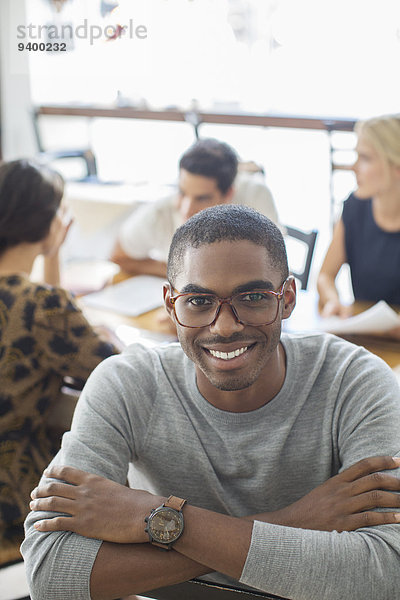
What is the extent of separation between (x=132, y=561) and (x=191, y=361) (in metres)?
0.37

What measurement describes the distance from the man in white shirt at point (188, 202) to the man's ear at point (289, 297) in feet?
3.79

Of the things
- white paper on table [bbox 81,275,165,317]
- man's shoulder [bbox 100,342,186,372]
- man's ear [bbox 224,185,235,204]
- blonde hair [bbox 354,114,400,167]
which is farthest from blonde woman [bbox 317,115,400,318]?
man's shoulder [bbox 100,342,186,372]

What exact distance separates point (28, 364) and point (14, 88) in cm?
483

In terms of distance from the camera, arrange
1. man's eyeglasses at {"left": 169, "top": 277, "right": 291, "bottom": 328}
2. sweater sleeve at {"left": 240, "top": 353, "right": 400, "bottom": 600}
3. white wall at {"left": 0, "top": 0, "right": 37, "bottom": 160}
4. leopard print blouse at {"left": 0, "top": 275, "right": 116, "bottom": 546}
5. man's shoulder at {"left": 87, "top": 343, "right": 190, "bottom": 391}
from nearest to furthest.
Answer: sweater sleeve at {"left": 240, "top": 353, "right": 400, "bottom": 600}, man's eyeglasses at {"left": 169, "top": 277, "right": 291, "bottom": 328}, man's shoulder at {"left": 87, "top": 343, "right": 190, "bottom": 391}, leopard print blouse at {"left": 0, "top": 275, "right": 116, "bottom": 546}, white wall at {"left": 0, "top": 0, "right": 37, "bottom": 160}

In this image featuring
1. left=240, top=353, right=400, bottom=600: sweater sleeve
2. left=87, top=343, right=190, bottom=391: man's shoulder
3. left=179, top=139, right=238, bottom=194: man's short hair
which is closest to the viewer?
left=240, top=353, right=400, bottom=600: sweater sleeve

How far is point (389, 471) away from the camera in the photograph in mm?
1031

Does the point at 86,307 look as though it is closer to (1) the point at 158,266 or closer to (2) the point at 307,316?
(1) the point at 158,266

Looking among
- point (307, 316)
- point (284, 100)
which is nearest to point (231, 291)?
point (307, 316)

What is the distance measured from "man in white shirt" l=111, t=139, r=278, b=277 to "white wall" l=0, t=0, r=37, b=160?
352cm

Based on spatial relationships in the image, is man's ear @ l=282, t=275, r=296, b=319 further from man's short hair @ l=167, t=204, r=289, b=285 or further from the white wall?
the white wall

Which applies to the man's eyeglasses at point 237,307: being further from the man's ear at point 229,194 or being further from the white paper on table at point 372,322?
the man's ear at point 229,194

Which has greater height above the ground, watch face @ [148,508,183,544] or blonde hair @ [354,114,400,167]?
blonde hair @ [354,114,400,167]

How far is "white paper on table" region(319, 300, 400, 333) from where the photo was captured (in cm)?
183

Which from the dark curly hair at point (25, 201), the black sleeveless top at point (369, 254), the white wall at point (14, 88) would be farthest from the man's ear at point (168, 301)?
the white wall at point (14, 88)
